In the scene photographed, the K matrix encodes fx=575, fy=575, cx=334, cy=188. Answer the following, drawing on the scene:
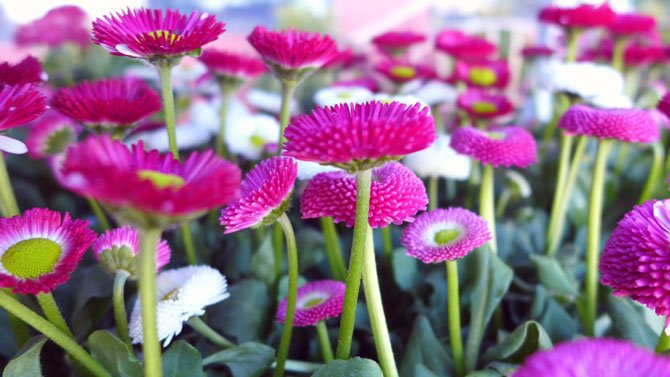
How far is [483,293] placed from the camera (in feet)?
1.57

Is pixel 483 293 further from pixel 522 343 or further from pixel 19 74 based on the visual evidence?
pixel 19 74

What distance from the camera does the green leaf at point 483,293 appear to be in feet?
1.51

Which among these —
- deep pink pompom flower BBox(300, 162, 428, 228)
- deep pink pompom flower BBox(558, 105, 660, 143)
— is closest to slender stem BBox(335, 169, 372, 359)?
deep pink pompom flower BBox(300, 162, 428, 228)

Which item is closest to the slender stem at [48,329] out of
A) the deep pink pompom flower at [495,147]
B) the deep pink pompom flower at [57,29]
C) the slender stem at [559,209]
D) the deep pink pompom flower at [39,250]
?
the deep pink pompom flower at [39,250]

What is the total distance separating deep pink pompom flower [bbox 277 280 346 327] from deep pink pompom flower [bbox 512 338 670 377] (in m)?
0.20

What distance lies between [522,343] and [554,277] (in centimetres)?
14

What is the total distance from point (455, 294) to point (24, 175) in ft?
2.14

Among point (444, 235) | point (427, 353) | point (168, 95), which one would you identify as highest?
point (168, 95)

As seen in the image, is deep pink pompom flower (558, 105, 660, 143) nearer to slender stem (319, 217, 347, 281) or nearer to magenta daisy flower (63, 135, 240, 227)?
slender stem (319, 217, 347, 281)

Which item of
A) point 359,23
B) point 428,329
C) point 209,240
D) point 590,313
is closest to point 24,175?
point 209,240

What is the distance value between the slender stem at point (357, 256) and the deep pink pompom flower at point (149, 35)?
0.14m

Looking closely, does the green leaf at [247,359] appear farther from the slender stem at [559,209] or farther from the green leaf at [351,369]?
the slender stem at [559,209]

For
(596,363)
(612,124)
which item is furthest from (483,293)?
(596,363)

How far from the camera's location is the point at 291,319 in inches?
15.6
